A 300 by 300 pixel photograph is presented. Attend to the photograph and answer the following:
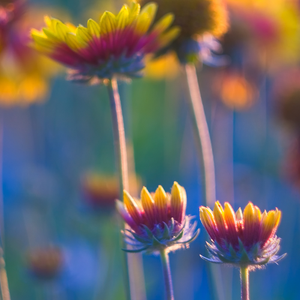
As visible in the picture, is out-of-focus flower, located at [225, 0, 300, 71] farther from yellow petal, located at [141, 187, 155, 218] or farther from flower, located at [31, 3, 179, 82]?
yellow petal, located at [141, 187, 155, 218]

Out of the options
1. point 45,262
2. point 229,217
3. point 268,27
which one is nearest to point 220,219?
point 229,217

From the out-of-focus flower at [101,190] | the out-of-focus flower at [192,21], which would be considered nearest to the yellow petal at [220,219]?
the out-of-focus flower at [192,21]

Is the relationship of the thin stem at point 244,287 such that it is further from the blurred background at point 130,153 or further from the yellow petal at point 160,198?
the blurred background at point 130,153

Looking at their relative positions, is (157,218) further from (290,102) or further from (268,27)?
(268,27)

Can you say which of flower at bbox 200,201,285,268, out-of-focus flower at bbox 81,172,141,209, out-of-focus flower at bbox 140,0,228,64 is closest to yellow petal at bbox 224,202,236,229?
flower at bbox 200,201,285,268

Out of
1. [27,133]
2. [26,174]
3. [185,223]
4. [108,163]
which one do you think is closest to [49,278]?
[185,223]
